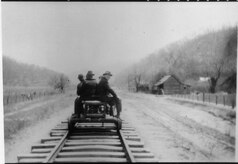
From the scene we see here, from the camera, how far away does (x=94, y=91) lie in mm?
5531

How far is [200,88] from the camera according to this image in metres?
6.77

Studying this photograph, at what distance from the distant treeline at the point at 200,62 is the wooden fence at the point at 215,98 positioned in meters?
0.15

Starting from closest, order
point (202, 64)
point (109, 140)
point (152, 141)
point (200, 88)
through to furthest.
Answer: point (109, 140) → point (152, 141) → point (202, 64) → point (200, 88)

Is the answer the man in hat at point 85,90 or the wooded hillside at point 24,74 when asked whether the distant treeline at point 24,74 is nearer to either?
the wooded hillside at point 24,74

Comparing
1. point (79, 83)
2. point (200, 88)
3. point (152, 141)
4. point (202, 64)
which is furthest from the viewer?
point (200, 88)

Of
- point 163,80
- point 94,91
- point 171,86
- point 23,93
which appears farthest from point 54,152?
point 171,86

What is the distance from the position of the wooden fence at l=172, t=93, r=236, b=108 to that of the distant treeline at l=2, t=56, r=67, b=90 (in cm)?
361

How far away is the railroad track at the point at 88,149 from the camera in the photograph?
4.05 m

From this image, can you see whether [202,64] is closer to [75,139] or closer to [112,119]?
[112,119]

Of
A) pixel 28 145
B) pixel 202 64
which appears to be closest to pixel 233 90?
pixel 202 64

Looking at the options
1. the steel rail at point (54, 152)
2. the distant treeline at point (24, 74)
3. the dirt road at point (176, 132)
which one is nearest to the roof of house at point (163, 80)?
the dirt road at point (176, 132)

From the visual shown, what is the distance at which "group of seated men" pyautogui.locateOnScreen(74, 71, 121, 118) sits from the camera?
5395 mm

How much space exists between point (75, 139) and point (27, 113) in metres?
1.88

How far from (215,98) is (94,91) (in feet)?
9.98
